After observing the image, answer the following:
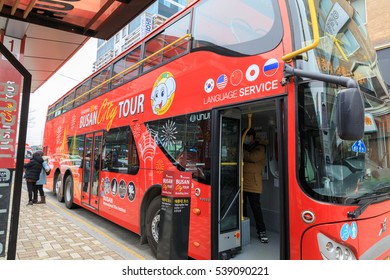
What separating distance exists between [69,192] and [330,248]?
817 cm

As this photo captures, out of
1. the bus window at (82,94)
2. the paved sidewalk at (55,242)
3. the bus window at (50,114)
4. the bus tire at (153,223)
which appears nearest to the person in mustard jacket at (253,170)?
the bus tire at (153,223)

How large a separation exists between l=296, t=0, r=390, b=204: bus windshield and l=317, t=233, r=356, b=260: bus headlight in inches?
14.2

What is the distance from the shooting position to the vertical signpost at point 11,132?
2621 mm

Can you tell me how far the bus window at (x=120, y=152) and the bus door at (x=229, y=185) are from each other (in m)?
2.14

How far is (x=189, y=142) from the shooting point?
160 inches

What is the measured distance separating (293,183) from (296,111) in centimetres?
72

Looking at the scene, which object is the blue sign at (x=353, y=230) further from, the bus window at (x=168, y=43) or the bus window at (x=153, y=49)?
the bus window at (x=153, y=49)

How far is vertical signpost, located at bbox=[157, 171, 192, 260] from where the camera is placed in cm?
351

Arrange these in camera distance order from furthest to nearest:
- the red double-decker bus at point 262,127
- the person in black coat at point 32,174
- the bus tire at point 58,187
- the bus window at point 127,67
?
the bus tire at point 58,187 → the person in black coat at point 32,174 → the bus window at point 127,67 → the red double-decker bus at point 262,127

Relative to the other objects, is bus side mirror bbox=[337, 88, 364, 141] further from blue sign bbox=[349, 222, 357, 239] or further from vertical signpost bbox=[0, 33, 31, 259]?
vertical signpost bbox=[0, 33, 31, 259]

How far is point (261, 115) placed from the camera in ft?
16.9

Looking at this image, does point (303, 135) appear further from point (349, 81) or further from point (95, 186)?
point (95, 186)

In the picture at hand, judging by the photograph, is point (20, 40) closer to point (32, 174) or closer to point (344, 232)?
point (344, 232)

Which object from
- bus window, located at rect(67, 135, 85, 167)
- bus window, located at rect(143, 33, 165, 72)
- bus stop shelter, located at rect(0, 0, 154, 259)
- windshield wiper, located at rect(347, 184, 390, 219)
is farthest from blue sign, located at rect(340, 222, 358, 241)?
bus window, located at rect(67, 135, 85, 167)
